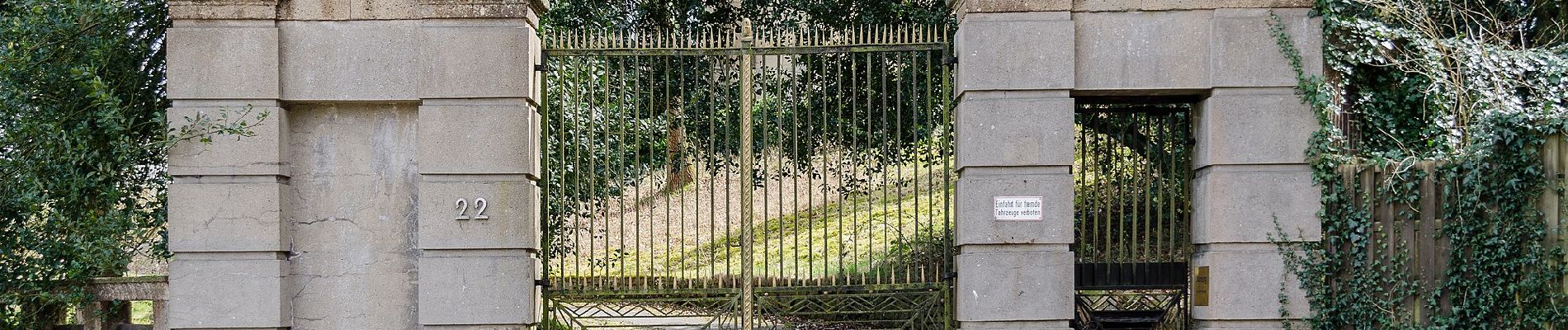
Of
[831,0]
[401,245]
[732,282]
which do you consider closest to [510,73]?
[401,245]

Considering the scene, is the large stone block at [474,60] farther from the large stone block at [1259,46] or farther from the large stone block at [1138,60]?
the large stone block at [1259,46]

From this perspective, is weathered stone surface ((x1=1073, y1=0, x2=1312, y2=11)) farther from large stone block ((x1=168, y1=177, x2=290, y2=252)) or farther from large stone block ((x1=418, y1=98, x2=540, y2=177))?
large stone block ((x1=168, y1=177, x2=290, y2=252))

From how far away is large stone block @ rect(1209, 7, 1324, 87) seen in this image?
21.8ft

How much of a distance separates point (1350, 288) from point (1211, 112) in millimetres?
1310

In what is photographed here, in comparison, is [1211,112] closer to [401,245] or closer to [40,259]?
[401,245]

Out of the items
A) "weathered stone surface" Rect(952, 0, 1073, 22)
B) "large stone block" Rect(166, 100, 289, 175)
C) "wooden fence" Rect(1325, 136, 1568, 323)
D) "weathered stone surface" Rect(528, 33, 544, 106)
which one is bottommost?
"wooden fence" Rect(1325, 136, 1568, 323)

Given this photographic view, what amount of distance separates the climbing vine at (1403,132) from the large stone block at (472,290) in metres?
4.62

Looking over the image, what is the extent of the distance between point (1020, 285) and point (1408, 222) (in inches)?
85.9

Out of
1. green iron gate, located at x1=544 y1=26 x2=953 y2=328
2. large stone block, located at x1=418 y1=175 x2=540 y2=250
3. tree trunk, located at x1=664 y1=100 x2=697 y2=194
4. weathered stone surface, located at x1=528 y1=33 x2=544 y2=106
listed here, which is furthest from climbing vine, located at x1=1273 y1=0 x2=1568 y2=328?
large stone block, located at x1=418 y1=175 x2=540 y2=250

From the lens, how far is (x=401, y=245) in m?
7.04

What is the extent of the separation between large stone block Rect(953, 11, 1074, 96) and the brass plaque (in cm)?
145

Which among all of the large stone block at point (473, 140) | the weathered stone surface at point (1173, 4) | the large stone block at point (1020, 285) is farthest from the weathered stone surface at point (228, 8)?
the weathered stone surface at point (1173, 4)

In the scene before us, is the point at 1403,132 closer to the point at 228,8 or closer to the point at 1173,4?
the point at 1173,4

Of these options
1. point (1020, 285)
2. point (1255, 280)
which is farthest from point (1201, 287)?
point (1020, 285)
